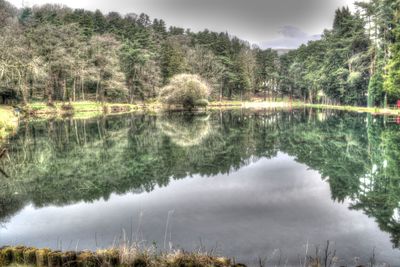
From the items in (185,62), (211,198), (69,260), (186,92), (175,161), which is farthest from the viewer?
(185,62)

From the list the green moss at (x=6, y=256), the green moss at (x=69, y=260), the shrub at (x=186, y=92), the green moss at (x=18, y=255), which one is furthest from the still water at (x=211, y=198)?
the shrub at (x=186, y=92)

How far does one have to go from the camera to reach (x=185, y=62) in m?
84.9

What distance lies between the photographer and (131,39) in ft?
275

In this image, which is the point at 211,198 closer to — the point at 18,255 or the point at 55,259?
the point at 55,259

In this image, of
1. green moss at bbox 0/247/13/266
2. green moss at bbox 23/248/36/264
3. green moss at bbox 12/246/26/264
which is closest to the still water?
green moss at bbox 23/248/36/264

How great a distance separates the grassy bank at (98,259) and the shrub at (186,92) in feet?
181

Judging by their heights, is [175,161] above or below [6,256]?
below

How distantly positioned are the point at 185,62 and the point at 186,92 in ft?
84.4

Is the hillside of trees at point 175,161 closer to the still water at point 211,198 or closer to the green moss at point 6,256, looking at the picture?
the still water at point 211,198

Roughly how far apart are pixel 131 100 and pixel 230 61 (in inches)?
1231

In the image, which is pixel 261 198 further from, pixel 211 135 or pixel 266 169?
pixel 211 135

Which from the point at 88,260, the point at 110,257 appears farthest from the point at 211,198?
the point at 88,260

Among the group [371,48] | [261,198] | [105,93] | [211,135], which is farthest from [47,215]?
[105,93]

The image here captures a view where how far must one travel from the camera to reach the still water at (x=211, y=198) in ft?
→ 25.5
